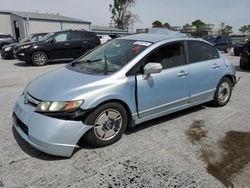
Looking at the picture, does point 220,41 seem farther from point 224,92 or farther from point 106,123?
point 106,123

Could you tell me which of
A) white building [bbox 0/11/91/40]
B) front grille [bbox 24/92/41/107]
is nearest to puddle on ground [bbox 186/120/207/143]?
front grille [bbox 24/92/41/107]

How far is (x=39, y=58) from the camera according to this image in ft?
37.6

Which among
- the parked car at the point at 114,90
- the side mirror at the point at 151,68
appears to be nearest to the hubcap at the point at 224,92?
the parked car at the point at 114,90

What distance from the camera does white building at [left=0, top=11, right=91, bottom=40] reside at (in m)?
29.9

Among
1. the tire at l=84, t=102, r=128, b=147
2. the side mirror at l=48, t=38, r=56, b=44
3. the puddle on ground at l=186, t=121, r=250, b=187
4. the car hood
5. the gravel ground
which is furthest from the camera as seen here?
the side mirror at l=48, t=38, r=56, b=44

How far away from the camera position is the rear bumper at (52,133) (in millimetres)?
2891

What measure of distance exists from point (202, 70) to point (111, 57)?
5.69 ft

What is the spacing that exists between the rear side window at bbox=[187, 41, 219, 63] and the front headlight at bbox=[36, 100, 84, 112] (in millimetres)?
2355

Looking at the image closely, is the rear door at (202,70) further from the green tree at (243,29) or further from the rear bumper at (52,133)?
the green tree at (243,29)

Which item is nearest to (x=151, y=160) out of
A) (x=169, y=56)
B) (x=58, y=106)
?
(x=58, y=106)

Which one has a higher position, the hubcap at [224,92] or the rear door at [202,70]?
the rear door at [202,70]

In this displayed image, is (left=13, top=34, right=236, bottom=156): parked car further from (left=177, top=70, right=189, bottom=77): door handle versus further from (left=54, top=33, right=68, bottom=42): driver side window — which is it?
(left=54, top=33, right=68, bottom=42): driver side window

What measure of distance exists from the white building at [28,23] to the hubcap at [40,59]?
802 inches

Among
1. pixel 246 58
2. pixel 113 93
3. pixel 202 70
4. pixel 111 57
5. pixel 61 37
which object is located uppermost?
pixel 111 57
